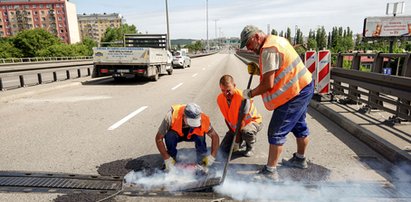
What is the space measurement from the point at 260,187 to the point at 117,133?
2964 millimetres

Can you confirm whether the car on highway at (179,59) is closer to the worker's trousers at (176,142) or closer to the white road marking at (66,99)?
the white road marking at (66,99)

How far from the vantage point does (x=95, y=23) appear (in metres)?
170

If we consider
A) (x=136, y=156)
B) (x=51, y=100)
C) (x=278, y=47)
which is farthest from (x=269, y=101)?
(x=51, y=100)

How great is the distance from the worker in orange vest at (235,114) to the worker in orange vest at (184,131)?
0.49 metres

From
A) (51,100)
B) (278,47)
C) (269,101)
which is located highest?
(278,47)

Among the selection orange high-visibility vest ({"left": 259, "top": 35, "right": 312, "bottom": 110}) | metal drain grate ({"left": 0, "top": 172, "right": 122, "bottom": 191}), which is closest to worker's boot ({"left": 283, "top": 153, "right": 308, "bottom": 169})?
orange high-visibility vest ({"left": 259, "top": 35, "right": 312, "bottom": 110})

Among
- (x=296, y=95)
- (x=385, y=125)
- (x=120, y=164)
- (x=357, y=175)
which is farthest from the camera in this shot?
(x=385, y=125)

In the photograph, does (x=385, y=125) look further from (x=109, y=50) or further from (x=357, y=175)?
(x=109, y=50)

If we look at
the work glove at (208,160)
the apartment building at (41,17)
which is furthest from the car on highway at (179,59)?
the apartment building at (41,17)

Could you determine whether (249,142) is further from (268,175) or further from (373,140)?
(373,140)

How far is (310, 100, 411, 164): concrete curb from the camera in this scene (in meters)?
3.65

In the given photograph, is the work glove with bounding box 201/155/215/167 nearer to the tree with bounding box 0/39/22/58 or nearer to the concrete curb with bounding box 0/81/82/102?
the concrete curb with bounding box 0/81/82/102

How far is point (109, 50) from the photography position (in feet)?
40.7

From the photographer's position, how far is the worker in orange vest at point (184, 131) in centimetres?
321
